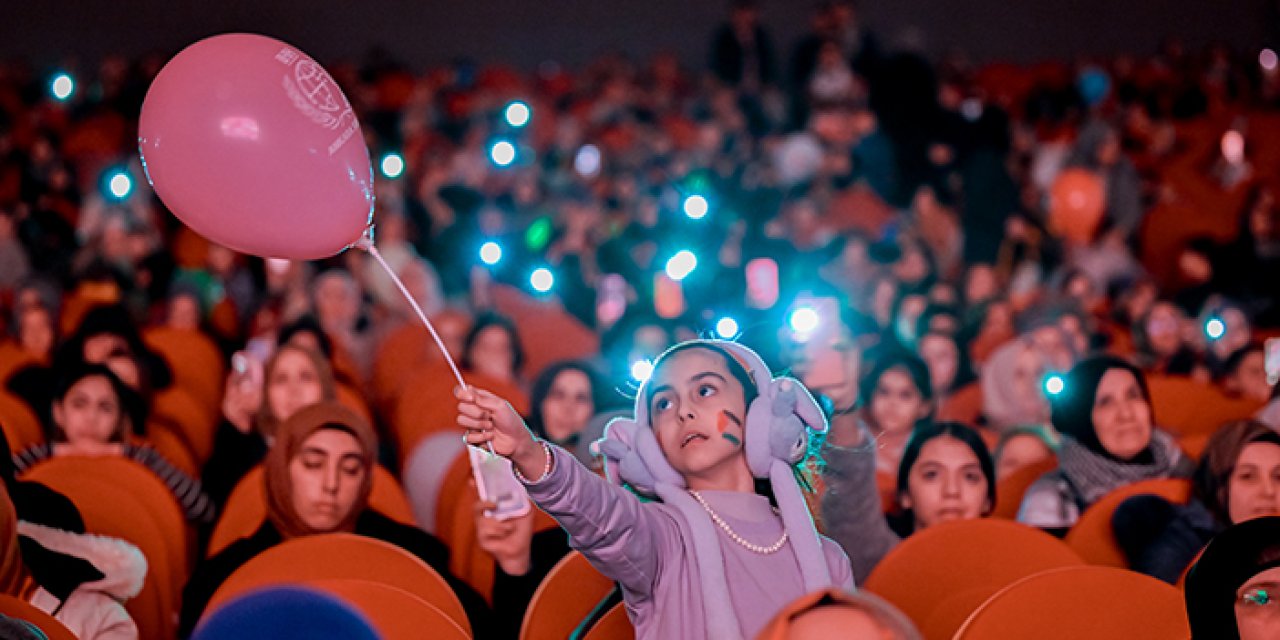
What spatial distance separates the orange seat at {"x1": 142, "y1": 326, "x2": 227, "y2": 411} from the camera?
4.18m

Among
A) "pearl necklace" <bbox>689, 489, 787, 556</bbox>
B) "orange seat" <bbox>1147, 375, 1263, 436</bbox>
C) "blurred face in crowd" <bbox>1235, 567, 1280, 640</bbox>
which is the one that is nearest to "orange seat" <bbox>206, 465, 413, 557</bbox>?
"pearl necklace" <bbox>689, 489, 787, 556</bbox>

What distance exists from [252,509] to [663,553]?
1310 millimetres

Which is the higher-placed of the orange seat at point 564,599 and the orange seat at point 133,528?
the orange seat at point 133,528

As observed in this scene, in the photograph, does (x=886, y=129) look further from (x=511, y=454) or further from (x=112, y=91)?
(x=511, y=454)

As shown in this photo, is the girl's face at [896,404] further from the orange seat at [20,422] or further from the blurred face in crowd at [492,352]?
the orange seat at [20,422]

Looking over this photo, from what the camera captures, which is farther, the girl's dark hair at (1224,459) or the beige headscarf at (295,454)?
the beige headscarf at (295,454)

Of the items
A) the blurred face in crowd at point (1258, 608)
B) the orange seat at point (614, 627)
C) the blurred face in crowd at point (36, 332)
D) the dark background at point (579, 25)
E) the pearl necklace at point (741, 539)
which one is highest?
the dark background at point (579, 25)

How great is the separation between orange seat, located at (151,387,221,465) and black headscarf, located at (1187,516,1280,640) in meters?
2.84

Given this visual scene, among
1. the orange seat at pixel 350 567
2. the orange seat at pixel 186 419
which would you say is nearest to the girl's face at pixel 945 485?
→ the orange seat at pixel 350 567

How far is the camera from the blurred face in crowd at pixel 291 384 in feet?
11.7

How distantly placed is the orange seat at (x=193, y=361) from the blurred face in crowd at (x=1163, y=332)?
3.52 m

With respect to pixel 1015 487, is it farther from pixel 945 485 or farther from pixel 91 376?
pixel 91 376

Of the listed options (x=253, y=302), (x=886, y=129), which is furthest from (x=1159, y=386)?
(x=886, y=129)

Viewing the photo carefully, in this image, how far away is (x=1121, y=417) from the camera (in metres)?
3.00
